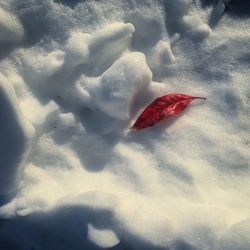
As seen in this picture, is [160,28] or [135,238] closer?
[135,238]

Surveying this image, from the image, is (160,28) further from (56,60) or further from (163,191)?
(163,191)

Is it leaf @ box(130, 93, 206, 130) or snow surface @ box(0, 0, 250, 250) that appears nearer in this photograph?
snow surface @ box(0, 0, 250, 250)

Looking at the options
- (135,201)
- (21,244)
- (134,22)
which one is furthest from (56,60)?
(21,244)

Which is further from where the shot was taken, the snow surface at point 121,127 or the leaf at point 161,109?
the leaf at point 161,109

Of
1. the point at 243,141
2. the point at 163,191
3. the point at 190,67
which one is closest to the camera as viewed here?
the point at 163,191

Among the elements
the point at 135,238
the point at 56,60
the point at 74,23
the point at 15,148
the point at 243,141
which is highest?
the point at 74,23
